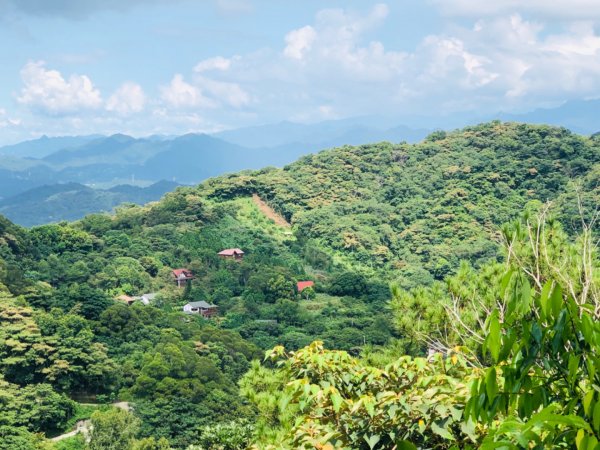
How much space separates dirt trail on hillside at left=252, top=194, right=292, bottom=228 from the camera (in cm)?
3823

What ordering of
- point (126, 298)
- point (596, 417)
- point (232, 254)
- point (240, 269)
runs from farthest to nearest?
1. point (232, 254)
2. point (240, 269)
3. point (126, 298)
4. point (596, 417)

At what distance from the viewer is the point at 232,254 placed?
106ft

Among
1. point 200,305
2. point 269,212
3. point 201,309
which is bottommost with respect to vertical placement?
point 201,309

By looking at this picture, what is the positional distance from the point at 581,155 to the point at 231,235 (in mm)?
19951

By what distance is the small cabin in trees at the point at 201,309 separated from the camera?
2712 centimetres

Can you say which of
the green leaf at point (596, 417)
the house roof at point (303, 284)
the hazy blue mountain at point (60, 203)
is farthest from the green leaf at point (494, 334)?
the hazy blue mountain at point (60, 203)

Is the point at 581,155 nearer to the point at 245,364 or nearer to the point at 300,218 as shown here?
the point at 300,218

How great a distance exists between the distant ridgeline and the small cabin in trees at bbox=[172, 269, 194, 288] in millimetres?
152

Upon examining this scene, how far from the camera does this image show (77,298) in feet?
71.7

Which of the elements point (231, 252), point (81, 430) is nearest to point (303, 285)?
point (231, 252)

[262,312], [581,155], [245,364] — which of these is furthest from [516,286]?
[581,155]

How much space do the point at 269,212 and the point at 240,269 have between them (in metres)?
9.01

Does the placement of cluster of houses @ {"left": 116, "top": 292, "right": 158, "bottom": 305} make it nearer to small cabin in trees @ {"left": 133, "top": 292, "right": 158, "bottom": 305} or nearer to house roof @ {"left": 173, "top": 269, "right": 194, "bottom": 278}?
small cabin in trees @ {"left": 133, "top": 292, "right": 158, "bottom": 305}

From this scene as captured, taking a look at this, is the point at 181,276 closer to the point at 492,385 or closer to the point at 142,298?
the point at 142,298
